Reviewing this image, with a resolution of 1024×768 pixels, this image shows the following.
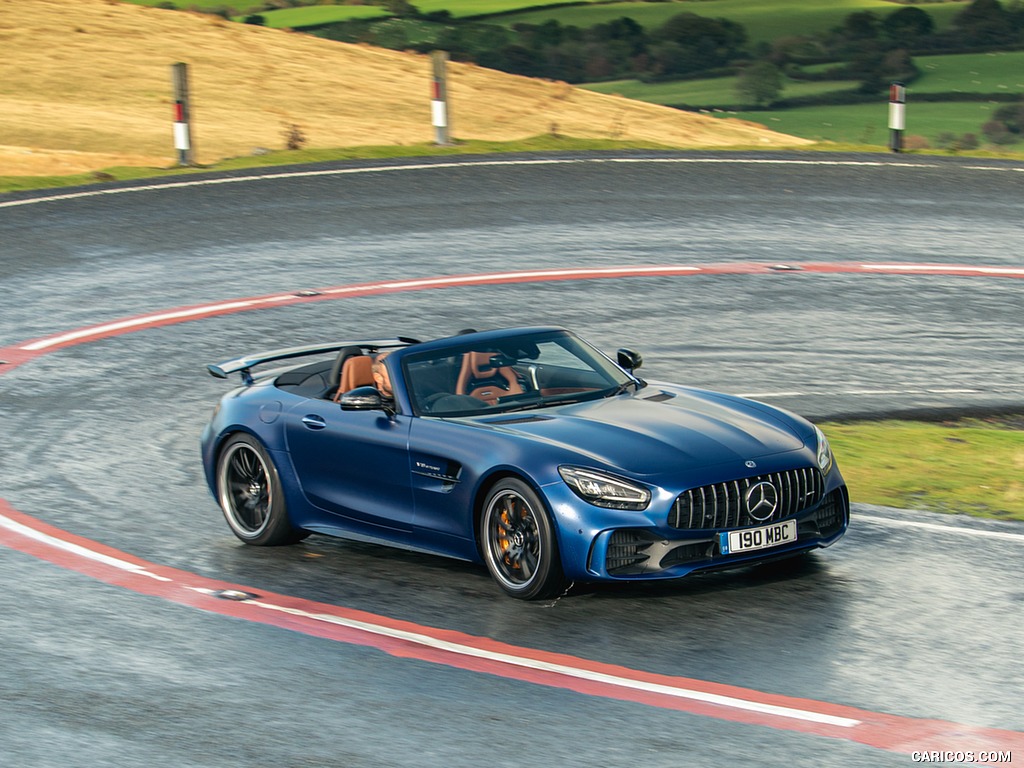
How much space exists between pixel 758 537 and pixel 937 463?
374cm

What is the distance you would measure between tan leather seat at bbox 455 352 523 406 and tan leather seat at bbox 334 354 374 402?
704 mm

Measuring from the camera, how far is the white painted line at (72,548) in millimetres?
9477

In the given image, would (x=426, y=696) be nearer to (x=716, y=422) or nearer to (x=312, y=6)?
(x=716, y=422)

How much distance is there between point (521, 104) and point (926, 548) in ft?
122

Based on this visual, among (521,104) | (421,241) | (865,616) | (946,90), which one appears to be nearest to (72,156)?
(421,241)

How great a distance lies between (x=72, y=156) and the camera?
30.7 m

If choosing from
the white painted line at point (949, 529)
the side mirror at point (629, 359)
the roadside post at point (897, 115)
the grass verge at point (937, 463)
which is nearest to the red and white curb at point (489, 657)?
the side mirror at point (629, 359)

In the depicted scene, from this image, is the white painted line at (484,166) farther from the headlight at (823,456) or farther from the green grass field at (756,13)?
the green grass field at (756,13)

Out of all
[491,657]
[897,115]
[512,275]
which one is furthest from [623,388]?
[897,115]

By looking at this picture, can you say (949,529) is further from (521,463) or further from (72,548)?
(72,548)

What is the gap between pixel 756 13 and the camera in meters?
93.2

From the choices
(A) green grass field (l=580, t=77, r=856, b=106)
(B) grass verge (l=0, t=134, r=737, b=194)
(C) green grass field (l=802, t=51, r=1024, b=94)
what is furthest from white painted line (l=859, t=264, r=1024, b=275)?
(C) green grass field (l=802, t=51, r=1024, b=94)

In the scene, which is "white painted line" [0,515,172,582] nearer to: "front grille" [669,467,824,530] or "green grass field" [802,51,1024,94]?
"front grille" [669,467,824,530]

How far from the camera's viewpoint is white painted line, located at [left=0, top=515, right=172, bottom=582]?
9.48 m
